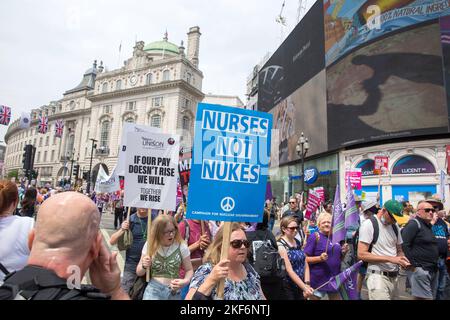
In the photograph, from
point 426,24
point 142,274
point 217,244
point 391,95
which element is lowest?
point 142,274

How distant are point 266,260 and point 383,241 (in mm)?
1921

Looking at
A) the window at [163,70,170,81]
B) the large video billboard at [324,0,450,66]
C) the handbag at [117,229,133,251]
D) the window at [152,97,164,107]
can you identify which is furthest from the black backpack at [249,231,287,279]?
the window at [163,70,170,81]

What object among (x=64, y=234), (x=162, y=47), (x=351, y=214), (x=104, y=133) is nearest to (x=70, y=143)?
(x=104, y=133)

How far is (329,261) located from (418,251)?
1415 mm

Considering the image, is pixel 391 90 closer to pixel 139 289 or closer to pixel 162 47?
pixel 139 289

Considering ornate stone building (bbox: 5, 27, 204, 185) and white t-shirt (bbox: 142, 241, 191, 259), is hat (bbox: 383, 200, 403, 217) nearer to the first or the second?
white t-shirt (bbox: 142, 241, 191, 259)

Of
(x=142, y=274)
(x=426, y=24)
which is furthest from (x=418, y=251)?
(x=426, y=24)

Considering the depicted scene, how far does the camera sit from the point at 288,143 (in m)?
35.1

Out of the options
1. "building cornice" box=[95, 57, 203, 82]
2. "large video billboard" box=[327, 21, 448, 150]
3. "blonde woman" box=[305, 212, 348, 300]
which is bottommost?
"blonde woman" box=[305, 212, 348, 300]

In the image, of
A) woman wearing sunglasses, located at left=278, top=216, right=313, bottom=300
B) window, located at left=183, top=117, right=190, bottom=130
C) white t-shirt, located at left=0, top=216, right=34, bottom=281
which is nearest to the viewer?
white t-shirt, located at left=0, top=216, right=34, bottom=281

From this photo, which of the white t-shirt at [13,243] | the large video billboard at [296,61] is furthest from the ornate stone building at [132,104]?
the white t-shirt at [13,243]

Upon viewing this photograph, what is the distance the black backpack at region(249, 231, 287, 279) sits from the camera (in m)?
3.49

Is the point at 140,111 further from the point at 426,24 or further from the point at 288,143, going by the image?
the point at 426,24

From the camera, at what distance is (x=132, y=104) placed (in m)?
54.4
